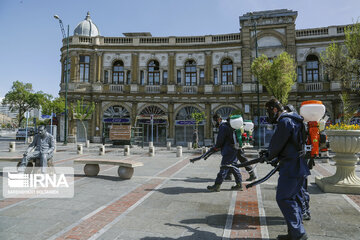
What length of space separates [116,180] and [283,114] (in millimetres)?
5517

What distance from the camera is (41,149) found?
679cm

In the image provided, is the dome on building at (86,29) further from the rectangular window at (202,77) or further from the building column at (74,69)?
the rectangular window at (202,77)

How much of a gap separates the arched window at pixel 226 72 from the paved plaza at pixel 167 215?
2108 centimetres

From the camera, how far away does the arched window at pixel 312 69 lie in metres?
24.7

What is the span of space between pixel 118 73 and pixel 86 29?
807cm

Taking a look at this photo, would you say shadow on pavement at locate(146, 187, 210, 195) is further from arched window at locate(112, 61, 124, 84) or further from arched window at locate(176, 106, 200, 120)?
arched window at locate(112, 61, 124, 84)

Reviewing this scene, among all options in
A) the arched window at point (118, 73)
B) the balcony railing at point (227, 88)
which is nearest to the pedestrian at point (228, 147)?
the balcony railing at point (227, 88)

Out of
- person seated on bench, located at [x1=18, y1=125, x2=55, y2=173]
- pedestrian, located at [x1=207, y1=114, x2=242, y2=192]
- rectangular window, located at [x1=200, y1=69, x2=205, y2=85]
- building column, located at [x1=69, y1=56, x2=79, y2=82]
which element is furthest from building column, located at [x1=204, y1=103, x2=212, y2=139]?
person seated on bench, located at [x1=18, y1=125, x2=55, y2=173]

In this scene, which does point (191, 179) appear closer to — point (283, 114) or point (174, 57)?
point (283, 114)

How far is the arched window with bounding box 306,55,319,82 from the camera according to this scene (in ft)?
81.1

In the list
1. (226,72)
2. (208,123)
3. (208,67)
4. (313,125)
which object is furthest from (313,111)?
(208,67)

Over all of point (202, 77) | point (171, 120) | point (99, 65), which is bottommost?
point (171, 120)

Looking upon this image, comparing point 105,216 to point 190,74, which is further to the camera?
point 190,74

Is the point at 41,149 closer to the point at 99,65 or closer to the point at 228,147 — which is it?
the point at 228,147
